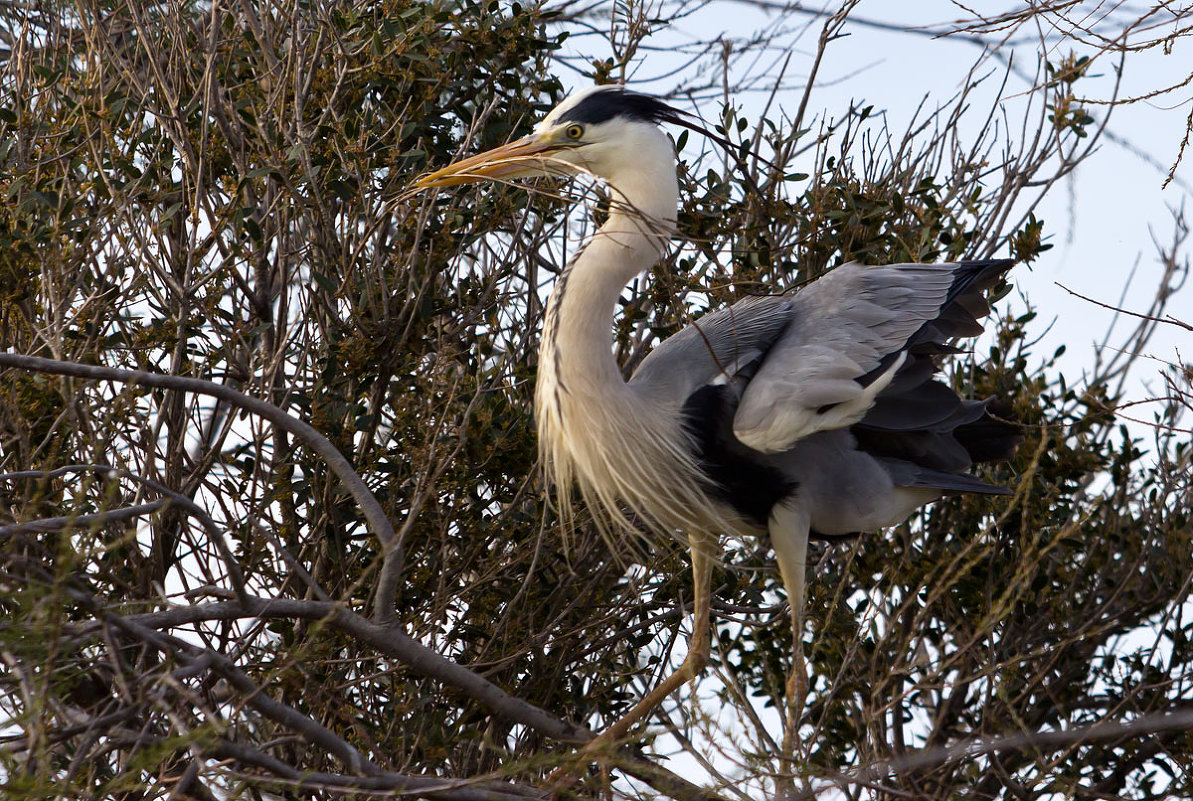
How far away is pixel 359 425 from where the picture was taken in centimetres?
311

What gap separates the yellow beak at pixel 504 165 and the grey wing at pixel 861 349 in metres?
0.73

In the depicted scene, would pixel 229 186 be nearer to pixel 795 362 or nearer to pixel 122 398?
pixel 122 398

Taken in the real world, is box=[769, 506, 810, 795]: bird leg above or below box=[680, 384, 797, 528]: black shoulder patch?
below

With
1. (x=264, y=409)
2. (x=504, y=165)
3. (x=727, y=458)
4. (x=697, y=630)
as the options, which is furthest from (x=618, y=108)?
(x=264, y=409)

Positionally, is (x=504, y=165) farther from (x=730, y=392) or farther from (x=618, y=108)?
(x=730, y=392)

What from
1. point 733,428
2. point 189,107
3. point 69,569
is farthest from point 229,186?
point 69,569

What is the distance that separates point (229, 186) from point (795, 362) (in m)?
1.44

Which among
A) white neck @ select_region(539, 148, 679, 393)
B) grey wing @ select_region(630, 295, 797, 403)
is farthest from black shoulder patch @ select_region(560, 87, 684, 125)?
grey wing @ select_region(630, 295, 797, 403)

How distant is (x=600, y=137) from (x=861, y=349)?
811 millimetres

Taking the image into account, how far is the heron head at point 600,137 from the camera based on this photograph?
318cm

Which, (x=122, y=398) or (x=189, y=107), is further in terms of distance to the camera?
(x=189, y=107)

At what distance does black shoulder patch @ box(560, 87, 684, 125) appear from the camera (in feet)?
10.6

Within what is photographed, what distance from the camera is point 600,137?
3234 millimetres

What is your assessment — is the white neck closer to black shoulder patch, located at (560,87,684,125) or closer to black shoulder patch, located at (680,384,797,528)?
black shoulder patch, located at (560,87,684,125)
